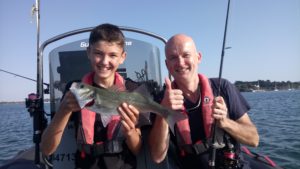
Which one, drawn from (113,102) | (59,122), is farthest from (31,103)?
Result: (113,102)

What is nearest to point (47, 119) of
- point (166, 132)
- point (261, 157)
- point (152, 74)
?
point (152, 74)

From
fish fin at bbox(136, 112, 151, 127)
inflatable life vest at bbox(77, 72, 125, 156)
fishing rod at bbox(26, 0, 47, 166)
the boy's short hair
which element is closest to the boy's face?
the boy's short hair

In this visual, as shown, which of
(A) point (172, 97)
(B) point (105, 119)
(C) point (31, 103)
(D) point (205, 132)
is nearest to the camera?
(A) point (172, 97)

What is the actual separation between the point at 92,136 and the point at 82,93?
78 cm

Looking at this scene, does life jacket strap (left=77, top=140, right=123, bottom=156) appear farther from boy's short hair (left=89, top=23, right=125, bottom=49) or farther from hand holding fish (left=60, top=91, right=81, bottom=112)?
boy's short hair (left=89, top=23, right=125, bottom=49)

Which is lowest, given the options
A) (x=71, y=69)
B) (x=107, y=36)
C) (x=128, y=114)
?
(x=128, y=114)

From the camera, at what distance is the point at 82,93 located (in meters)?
3.18

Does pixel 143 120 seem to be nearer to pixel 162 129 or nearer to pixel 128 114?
pixel 162 129

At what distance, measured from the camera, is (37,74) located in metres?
5.09

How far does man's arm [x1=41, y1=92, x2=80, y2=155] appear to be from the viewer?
126 inches

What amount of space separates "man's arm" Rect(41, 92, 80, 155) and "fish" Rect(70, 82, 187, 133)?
11cm

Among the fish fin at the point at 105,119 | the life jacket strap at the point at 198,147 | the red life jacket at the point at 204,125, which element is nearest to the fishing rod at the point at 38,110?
the fish fin at the point at 105,119

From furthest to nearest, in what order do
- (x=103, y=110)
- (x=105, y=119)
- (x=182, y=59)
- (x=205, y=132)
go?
(x=205, y=132), (x=182, y=59), (x=105, y=119), (x=103, y=110)

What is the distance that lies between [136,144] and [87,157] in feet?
2.29
